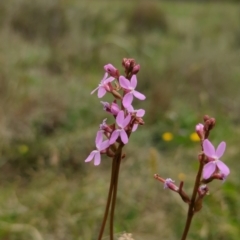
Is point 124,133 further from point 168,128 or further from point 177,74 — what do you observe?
point 177,74

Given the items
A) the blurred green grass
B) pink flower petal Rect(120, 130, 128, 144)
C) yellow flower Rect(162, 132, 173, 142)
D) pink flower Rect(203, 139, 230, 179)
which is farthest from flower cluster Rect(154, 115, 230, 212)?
yellow flower Rect(162, 132, 173, 142)

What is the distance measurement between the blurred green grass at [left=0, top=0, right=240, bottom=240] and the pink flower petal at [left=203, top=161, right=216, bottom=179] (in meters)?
0.92

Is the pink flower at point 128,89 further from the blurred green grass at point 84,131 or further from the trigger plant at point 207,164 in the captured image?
the blurred green grass at point 84,131

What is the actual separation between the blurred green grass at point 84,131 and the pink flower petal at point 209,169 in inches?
36.3

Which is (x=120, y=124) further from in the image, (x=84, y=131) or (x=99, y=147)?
(x=84, y=131)

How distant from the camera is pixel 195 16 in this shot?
11.2 metres

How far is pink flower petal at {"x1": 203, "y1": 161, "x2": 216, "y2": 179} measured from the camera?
2.39ft

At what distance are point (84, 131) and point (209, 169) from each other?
2211 mm

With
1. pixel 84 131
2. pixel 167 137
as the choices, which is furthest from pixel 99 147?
pixel 167 137

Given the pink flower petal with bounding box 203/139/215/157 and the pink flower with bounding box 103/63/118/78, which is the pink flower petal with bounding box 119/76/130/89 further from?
the pink flower petal with bounding box 203/139/215/157

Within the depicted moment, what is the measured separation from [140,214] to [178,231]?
0.18 metres

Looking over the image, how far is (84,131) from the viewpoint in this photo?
2.92 m

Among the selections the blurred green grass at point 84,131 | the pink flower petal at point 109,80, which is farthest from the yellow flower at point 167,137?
the pink flower petal at point 109,80

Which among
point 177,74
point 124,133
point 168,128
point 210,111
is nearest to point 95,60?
point 177,74
